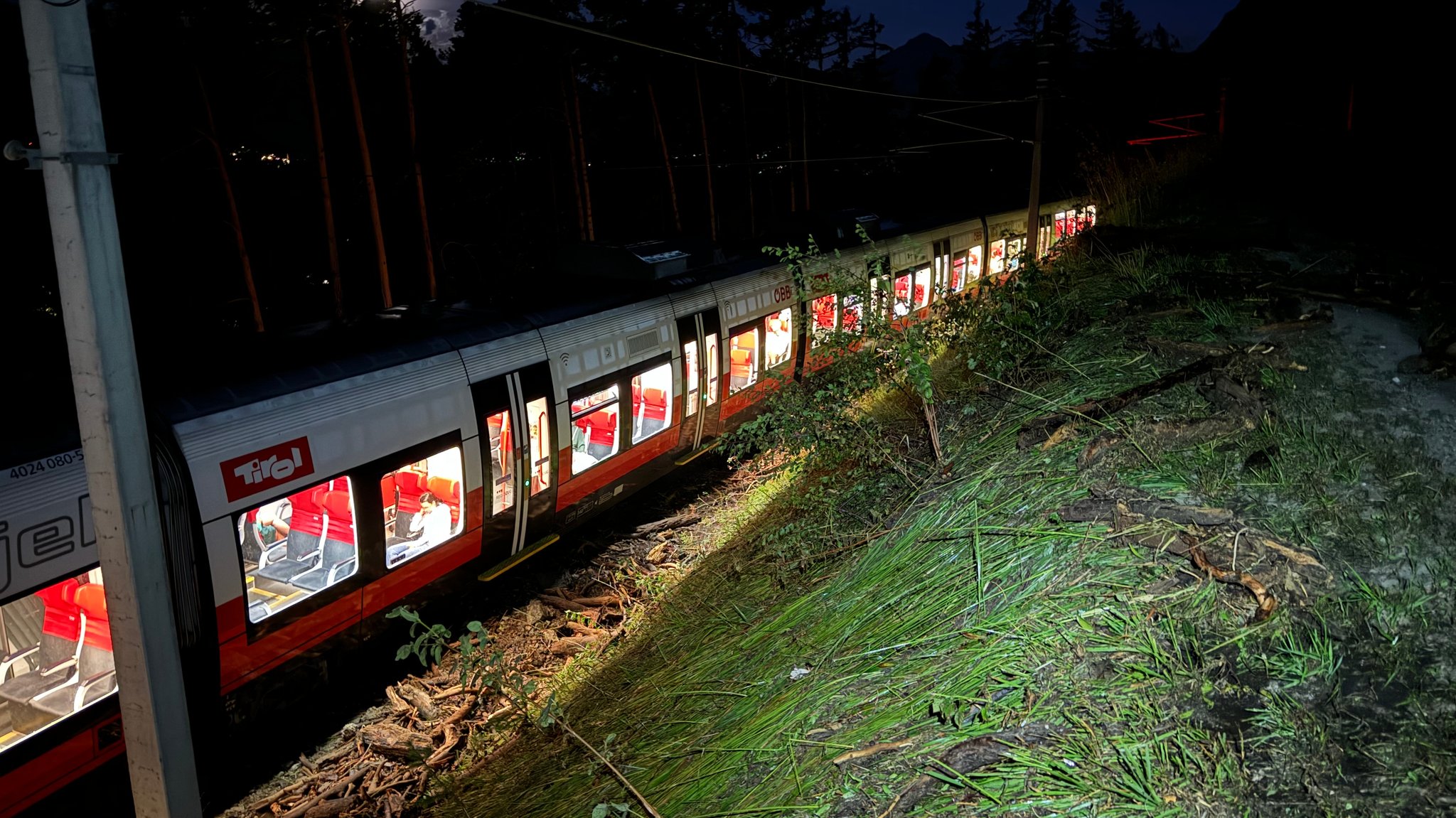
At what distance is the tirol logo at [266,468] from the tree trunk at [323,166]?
344 inches

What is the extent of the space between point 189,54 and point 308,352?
10050 mm

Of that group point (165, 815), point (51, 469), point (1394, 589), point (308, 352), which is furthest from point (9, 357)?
point (1394, 589)

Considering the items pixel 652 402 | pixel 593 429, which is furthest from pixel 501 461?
pixel 652 402

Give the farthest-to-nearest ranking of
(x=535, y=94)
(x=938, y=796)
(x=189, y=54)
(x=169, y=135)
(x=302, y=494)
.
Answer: (x=535, y=94), (x=169, y=135), (x=189, y=54), (x=302, y=494), (x=938, y=796)

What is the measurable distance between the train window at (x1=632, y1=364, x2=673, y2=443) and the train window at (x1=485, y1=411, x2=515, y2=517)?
6.28 ft

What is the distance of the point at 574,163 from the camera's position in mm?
21094

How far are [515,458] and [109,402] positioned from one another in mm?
4588

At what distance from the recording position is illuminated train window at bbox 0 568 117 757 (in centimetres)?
486

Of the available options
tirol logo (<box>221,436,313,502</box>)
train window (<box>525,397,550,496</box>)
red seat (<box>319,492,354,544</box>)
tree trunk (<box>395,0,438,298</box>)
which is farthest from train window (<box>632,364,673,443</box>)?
tree trunk (<box>395,0,438,298</box>)

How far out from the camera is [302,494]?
251 inches

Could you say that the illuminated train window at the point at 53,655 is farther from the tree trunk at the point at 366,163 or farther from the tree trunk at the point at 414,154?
the tree trunk at the point at 414,154

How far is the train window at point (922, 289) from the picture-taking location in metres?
15.5

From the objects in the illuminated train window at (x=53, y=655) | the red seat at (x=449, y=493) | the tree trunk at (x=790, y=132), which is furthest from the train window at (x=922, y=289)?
the tree trunk at (x=790, y=132)

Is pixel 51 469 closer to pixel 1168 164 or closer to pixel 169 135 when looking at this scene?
pixel 169 135
